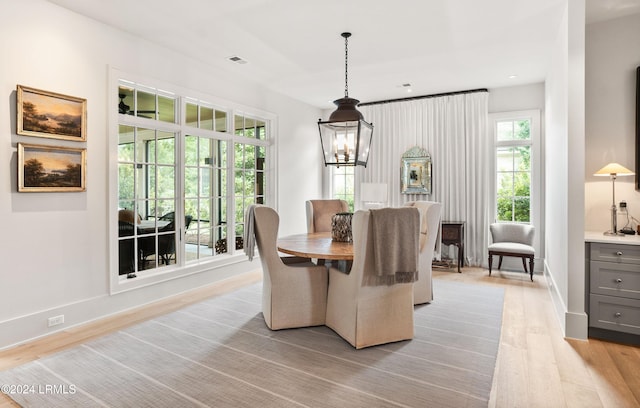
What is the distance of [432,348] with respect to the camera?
274 centimetres

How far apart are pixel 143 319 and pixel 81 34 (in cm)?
266

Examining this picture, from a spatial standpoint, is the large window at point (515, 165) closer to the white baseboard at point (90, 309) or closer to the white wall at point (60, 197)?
the white baseboard at point (90, 309)

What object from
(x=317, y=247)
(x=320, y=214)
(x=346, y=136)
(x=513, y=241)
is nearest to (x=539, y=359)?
(x=317, y=247)

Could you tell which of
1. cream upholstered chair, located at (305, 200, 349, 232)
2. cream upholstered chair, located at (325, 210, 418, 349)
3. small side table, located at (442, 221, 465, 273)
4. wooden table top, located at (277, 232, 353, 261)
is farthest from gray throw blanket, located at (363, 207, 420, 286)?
small side table, located at (442, 221, 465, 273)

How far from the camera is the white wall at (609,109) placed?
3.28 meters

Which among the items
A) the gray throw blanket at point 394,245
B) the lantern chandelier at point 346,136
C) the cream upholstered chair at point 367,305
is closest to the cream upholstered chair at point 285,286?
the cream upholstered chair at point 367,305

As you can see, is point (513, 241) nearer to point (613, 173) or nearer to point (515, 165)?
point (515, 165)

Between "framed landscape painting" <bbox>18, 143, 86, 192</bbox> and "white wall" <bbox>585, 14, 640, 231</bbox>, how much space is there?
471 centimetres

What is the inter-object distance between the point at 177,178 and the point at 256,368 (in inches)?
103

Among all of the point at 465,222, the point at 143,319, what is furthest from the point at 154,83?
the point at 465,222

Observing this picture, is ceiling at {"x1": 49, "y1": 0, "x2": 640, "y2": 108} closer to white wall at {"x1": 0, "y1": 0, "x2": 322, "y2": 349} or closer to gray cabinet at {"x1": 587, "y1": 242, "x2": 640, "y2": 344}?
white wall at {"x1": 0, "y1": 0, "x2": 322, "y2": 349}

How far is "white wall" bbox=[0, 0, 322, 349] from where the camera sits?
110 inches

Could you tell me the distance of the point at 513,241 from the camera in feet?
17.0

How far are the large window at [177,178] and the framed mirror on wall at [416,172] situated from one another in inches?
102
